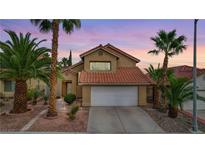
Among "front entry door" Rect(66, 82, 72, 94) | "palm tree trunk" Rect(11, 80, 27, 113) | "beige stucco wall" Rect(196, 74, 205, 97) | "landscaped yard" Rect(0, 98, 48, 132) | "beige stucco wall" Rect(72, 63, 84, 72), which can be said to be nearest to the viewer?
"landscaped yard" Rect(0, 98, 48, 132)

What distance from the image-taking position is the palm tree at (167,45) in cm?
1213

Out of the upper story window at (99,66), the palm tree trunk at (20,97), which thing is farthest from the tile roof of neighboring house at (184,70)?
the palm tree trunk at (20,97)

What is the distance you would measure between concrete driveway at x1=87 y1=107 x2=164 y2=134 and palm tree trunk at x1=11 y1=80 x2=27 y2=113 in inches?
169

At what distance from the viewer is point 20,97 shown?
11.6m

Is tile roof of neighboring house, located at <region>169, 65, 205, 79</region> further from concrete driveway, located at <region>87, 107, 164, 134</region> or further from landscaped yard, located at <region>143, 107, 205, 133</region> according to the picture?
concrete driveway, located at <region>87, 107, 164, 134</region>

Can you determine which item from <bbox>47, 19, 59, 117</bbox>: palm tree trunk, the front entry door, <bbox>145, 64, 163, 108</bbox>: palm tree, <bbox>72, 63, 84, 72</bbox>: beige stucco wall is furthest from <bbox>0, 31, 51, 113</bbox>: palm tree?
<bbox>145, 64, 163, 108</bbox>: palm tree

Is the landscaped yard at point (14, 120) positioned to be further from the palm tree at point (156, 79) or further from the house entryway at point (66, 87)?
the palm tree at point (156, 79)

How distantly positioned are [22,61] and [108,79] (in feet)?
21.6

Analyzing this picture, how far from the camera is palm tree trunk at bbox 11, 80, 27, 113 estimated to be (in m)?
11.4

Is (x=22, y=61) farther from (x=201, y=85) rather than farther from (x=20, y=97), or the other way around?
(x=201, y=85)
